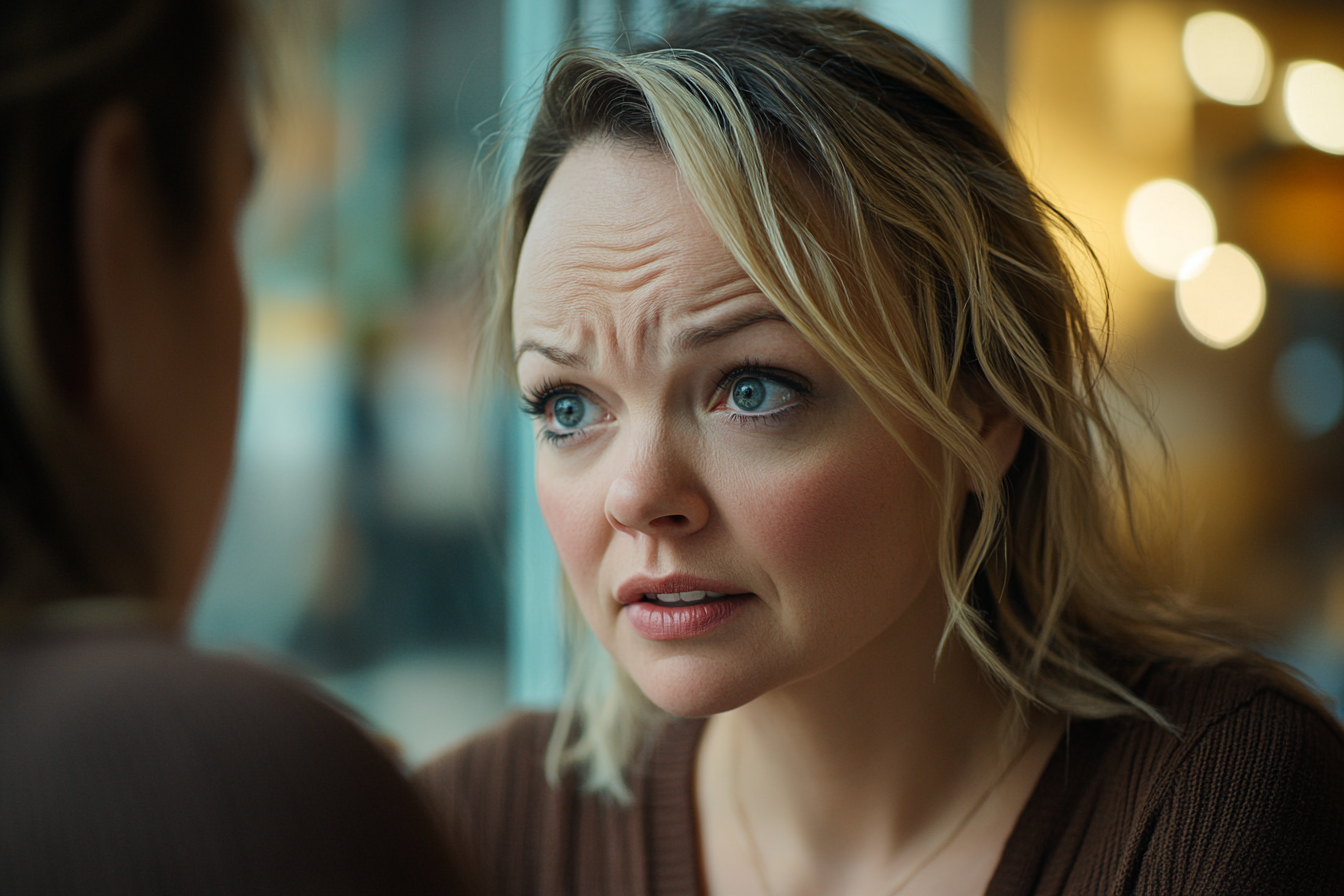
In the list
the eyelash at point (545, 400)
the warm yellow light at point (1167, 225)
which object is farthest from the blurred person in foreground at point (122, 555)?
the warm yellow light at point (1167, 225)

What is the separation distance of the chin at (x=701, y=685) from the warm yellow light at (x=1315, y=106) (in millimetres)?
3442

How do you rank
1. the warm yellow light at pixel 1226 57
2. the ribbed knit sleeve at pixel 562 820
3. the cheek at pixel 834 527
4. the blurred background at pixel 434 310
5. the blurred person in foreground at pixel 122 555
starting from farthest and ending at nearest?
1. the warm yellow light at pixel 1226 57
2. the blurred background at pixel 434 310
3. the ribbed knit sleeve at pixel 562 820
4. the cheek at pixel 834 527
5. the blurred person in foreground at pixel 122 555

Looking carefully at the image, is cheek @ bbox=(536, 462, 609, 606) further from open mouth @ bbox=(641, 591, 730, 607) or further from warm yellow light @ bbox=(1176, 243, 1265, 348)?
→ warm yellow light @ bbox=(1176, 243, 1265, 348)

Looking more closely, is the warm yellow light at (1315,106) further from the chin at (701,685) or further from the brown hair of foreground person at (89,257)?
the brown hair of foreground person at (89,257)

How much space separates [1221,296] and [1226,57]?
31.3 inches

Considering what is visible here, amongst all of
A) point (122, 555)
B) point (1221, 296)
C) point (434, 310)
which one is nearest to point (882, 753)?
point (122, 555)

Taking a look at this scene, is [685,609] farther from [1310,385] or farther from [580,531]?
[1310,385]

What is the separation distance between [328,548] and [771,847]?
2.01m

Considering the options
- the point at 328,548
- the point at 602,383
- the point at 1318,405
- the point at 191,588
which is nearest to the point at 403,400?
the point at 328,548

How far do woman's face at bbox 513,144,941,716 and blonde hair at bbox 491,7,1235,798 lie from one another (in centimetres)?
4

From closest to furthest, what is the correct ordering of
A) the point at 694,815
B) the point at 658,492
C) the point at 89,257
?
the point at 89,257 < the point at 658,492 < the point at 694,815

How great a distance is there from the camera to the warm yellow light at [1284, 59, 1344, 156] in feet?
11.3

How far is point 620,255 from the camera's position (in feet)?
3.15

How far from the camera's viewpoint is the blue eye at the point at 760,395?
0.94 meters
